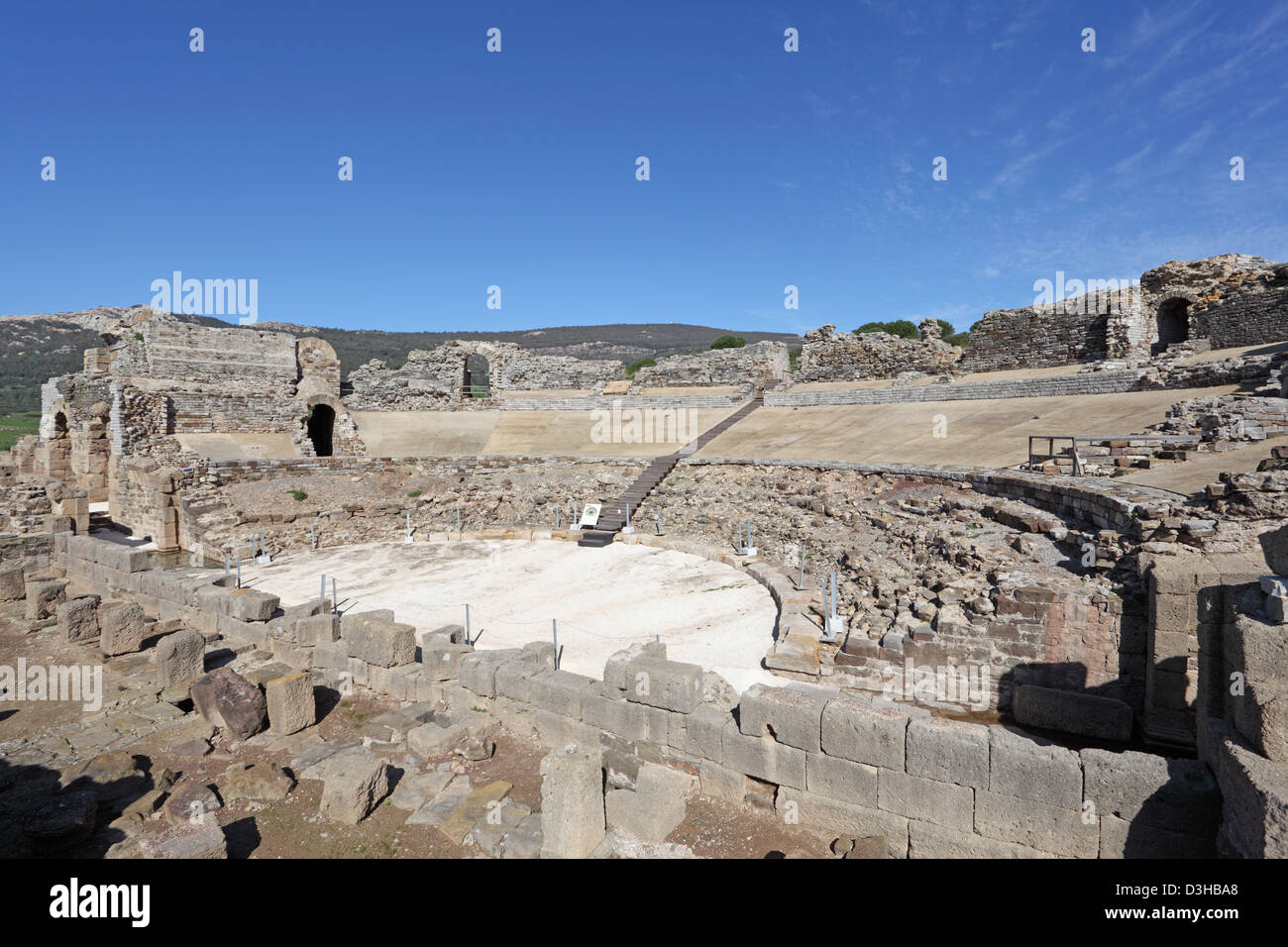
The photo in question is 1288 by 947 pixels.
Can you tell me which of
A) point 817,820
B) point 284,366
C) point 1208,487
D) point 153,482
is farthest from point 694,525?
point 284,366

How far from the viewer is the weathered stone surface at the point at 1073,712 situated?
233 inches

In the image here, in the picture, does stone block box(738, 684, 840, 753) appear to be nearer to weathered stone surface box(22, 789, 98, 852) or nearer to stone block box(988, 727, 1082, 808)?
stone block box(988, 727, 1082, 808)

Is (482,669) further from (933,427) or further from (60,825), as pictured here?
(933,427)

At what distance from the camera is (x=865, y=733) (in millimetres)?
4926

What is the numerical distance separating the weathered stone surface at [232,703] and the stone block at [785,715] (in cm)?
535

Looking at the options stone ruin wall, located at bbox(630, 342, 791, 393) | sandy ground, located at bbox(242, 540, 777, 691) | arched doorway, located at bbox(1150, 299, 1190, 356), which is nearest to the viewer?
sandy ground, located at bbox(242, 540, 777, 691)

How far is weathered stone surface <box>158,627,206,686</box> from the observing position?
824 centimetres

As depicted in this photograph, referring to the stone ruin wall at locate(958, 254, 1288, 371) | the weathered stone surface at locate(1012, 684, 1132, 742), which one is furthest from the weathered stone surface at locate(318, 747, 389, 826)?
the stone ruin wall at locate(958, 254, 1288, 371)

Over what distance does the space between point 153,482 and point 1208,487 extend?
23.9 m

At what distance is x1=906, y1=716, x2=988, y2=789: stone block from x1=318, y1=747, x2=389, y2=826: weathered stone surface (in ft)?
14.6

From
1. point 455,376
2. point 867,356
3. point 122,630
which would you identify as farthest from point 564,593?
point 867,356

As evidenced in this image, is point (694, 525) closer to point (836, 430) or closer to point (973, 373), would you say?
point (836, 430)

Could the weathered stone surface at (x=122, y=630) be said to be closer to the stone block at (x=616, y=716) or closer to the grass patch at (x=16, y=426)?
the stone block at (x=616, y=716)
